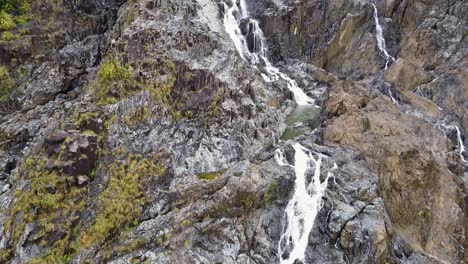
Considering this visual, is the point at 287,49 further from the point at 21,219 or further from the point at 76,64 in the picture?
the point at 21,219

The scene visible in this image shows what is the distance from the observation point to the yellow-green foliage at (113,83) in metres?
25.8

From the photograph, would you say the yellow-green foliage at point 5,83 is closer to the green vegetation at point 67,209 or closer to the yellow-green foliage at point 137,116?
the green vegetation at point 67,209

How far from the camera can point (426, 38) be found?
42.6 metres

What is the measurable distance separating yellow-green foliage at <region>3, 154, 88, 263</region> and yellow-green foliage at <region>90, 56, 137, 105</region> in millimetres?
5421

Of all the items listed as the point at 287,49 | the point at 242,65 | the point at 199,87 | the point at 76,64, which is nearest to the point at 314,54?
the point at 287,49

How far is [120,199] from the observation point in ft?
73.2

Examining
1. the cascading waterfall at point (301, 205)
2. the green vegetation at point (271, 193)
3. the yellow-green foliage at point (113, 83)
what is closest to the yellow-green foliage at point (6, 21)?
the yellow-green foliage at point (113, 83)

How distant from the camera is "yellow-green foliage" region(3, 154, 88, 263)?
20656 mm

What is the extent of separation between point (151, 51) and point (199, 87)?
4.16m

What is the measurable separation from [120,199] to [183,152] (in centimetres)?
488

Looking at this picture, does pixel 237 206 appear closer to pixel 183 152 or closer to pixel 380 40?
pixel 183 152

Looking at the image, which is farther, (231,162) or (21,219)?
(231,162)

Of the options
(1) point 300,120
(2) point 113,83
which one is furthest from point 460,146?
(2) point 113,83

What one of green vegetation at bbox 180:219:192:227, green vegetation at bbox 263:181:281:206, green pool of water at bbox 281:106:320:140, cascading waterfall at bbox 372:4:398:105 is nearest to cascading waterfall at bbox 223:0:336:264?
green vegetation at bbox 263:181:281:206
